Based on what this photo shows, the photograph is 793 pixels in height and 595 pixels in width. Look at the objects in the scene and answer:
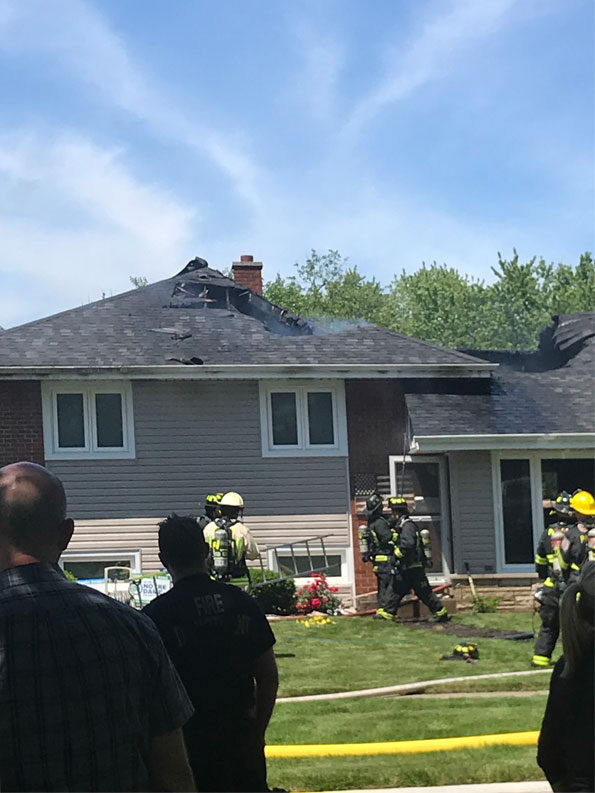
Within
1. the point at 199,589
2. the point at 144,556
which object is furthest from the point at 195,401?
the point at 199,589

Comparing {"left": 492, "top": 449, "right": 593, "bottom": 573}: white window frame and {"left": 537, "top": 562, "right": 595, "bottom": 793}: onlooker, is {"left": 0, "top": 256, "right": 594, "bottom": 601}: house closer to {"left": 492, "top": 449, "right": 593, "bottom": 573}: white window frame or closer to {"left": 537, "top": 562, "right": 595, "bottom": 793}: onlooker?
{"left": 492, "top": 449, "right": 593, "bottom": 573}: white window frame

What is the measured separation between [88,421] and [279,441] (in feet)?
10.2

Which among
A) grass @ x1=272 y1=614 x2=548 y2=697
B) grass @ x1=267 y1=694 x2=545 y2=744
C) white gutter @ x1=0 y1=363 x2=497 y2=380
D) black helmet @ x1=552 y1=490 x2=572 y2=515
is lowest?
grass @ x1=272 y1=614 x2=548 y2=697

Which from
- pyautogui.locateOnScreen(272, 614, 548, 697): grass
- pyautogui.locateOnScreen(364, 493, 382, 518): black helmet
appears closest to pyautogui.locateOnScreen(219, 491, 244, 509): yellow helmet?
pyautogui.locateOnScreen(272, 614, 548, 697): grass

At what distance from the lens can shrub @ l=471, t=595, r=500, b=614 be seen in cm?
1703

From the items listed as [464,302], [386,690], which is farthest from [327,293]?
[386,690]

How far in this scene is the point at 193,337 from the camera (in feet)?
63.8

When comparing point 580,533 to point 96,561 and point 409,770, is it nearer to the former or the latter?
point 409,770

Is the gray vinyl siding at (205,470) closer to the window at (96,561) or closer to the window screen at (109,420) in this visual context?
the window screen at (109,420)

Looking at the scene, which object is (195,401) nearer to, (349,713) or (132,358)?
(132,358)

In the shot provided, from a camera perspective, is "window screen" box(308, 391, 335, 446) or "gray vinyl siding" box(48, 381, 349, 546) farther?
"window screen" box(308, 391, 335, 446)

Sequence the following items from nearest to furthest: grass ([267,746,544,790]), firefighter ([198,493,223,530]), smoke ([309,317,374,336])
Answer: grass ([267,746,544,790]), firefighter ([198,493,223,530]), smoke ([309,317,374,336])

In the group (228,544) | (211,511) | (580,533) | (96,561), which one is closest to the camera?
(580,533)

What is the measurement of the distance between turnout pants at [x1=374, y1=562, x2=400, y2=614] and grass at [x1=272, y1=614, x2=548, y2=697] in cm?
38
